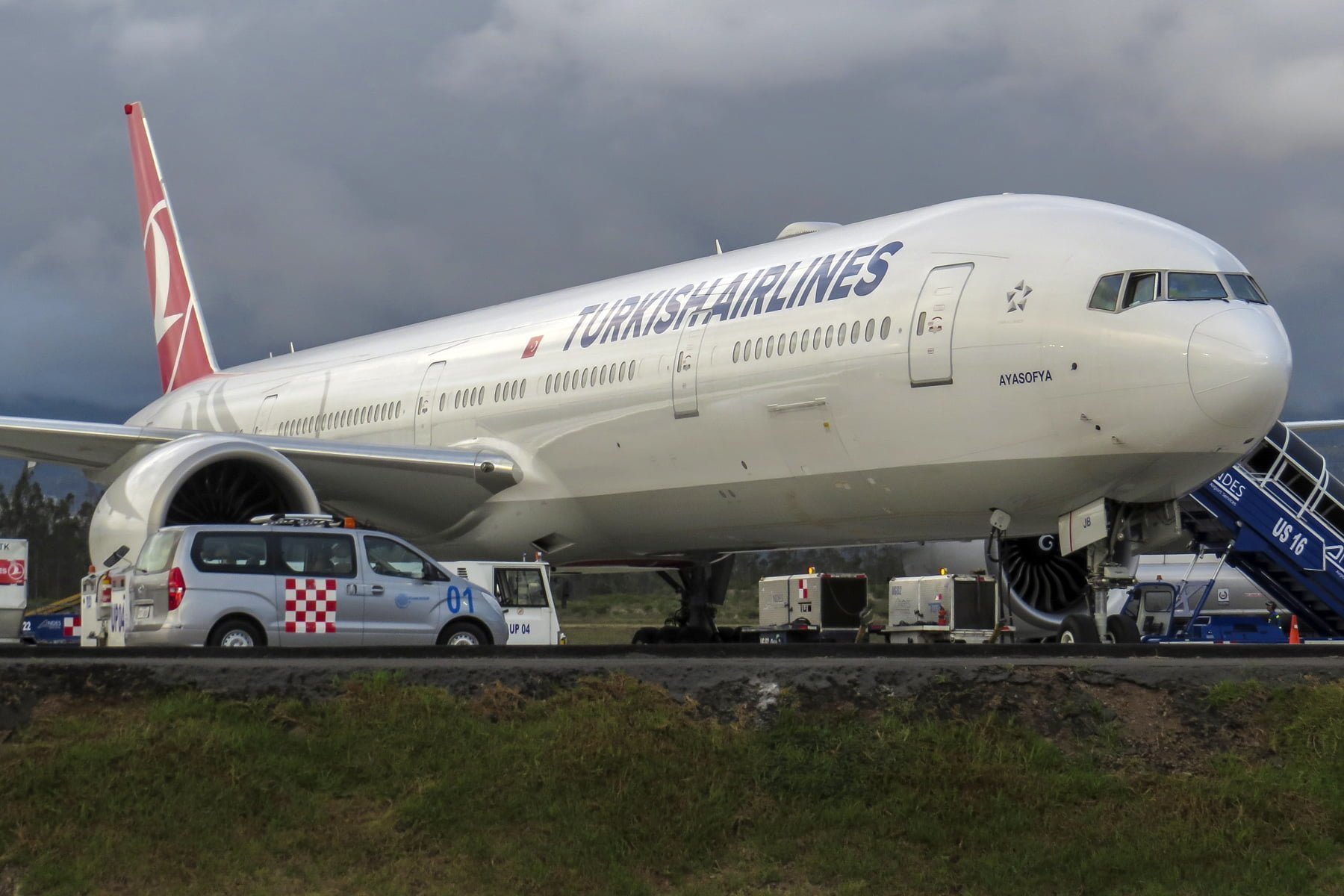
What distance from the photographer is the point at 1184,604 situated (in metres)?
43.6

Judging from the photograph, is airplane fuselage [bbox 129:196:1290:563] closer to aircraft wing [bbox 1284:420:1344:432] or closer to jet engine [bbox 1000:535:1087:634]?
jet engine [bbox 1000:535:1087:634]

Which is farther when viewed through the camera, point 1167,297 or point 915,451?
point 915,451

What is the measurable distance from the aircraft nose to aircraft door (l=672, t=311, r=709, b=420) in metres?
4.71

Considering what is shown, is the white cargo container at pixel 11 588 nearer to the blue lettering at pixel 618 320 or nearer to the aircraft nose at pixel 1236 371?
the blue lettering at pixel 618 320

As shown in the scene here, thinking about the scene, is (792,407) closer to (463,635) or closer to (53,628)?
(463,635)

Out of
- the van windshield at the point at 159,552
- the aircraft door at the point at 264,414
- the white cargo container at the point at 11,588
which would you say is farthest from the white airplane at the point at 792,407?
the white cargo container at the point at 11,588

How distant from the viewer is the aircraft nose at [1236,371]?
10.6 metres

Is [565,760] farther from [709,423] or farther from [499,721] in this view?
[709,423]

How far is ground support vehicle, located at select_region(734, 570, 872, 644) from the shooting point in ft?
75.3

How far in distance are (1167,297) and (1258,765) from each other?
5721 millimetres

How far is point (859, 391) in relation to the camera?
490 inches

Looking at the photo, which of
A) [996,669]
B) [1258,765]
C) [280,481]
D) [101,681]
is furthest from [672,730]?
[280,481]

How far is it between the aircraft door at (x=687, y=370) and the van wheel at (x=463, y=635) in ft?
9.40

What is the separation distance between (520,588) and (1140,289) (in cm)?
722
